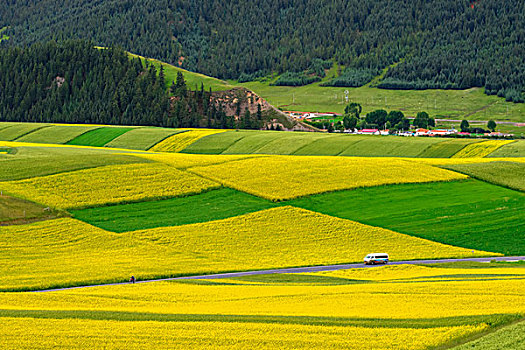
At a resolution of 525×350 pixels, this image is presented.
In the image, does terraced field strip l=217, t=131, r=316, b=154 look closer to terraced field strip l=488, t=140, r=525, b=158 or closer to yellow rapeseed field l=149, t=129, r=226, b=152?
yellow rapeseed field l=149, t=129, r=226, b=152

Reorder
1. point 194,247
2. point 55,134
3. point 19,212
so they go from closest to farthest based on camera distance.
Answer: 1. point 194,247
2. point 19,212
3. point 55,134

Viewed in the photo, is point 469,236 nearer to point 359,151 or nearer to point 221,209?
point 221,209

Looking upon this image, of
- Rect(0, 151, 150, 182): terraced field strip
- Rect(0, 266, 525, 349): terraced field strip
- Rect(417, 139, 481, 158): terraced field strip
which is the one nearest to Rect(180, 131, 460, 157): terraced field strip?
Rect(417, 139, 481, 158): terraced field strip

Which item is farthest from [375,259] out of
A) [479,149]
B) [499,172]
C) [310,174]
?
[479,149]

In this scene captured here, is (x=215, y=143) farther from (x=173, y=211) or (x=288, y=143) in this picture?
(x=173, y=211)

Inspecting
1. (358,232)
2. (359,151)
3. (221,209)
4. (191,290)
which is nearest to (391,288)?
(191,290)
